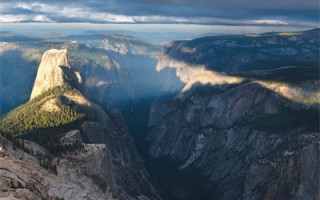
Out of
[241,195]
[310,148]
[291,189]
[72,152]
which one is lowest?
[241,195]

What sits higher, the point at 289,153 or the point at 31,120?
the point at 31,120

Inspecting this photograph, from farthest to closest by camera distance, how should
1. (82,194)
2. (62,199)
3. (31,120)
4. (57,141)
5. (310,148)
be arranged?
(31,120), (310,148), (57,141), (82,194), (62,199)

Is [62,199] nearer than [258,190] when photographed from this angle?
Yes

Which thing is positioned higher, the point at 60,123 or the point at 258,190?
the point at 60,123

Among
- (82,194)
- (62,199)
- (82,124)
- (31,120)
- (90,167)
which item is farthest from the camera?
(31,120)

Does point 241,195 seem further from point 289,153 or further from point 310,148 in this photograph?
point 310,148

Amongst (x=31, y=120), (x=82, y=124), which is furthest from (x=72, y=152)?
(x=31, y=120)

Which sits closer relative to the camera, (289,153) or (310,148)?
(310,148)

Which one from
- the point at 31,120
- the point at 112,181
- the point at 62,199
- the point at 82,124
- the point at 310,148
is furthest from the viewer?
the point at 31,120

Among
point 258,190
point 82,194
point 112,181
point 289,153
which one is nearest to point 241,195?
point 258,190

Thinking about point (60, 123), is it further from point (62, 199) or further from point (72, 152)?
point (62, 199)
